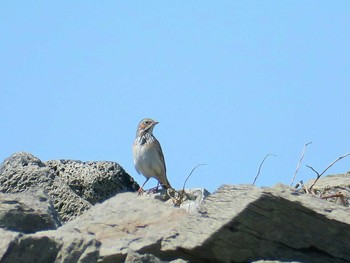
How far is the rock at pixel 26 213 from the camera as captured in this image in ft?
29.9

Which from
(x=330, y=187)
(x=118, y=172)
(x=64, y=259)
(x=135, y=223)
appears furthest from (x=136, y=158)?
(x=64, y=259)

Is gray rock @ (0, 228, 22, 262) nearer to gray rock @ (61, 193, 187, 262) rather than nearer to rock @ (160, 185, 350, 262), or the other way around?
gray rock @ (61, 193, 187, 262)

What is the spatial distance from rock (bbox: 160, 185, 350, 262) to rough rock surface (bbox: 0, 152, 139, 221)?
3.06 meters

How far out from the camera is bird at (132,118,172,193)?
65.7ft

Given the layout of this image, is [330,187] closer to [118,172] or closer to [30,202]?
[118,172]

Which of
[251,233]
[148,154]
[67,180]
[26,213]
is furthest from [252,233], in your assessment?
[148,154]

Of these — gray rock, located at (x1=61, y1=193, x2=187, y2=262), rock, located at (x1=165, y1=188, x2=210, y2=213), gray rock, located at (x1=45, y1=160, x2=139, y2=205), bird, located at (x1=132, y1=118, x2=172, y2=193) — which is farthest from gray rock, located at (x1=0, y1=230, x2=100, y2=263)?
bird, located at (x1=132, y1=118, x2=172, y2=193)

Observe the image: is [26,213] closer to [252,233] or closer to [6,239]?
[6,239]

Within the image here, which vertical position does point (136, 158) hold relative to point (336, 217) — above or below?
above

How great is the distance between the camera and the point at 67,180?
1318cm

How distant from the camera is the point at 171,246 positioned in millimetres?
8641

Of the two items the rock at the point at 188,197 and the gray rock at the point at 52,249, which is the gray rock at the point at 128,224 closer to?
the gray rock at the point at 52,249

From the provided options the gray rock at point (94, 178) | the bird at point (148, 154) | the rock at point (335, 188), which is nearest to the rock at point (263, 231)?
the rock at point (335, 188)

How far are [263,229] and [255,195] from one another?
262 mm
